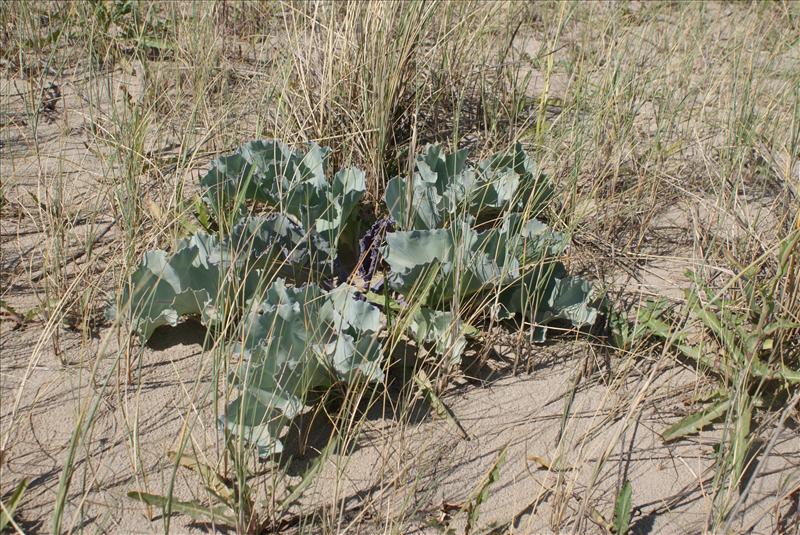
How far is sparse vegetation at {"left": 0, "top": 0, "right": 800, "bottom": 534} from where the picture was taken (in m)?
1.62

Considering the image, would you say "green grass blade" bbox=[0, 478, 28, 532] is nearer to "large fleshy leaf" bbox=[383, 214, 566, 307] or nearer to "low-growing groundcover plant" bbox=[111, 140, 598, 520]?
"low-growing groundcover plant" bbox=[111, 140, 598, 520]

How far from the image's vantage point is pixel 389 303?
1960mm

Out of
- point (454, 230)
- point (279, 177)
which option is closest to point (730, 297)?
point (454, 230)

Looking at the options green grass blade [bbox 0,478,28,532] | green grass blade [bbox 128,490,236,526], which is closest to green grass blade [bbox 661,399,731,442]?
green grass blade [bbox 128,490,236,526]

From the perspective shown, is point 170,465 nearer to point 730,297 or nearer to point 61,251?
point 61,251

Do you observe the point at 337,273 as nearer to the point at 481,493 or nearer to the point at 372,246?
the point at 372,246

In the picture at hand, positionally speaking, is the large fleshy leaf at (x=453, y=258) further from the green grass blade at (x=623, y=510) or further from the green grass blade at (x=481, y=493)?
the green grass blade at (x=623, y=510)

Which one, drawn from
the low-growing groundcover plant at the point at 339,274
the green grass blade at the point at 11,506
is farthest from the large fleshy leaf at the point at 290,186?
the green grass blade at the point at 11,506

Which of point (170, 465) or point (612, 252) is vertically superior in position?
point (612, 252)

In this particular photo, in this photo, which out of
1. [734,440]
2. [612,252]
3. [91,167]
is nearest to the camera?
[734,440]

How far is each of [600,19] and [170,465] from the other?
2.70 metres

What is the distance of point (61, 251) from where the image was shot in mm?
2098

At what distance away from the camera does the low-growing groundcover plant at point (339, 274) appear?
5.53 ft

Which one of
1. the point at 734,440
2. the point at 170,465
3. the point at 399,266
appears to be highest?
the point at 399,266
